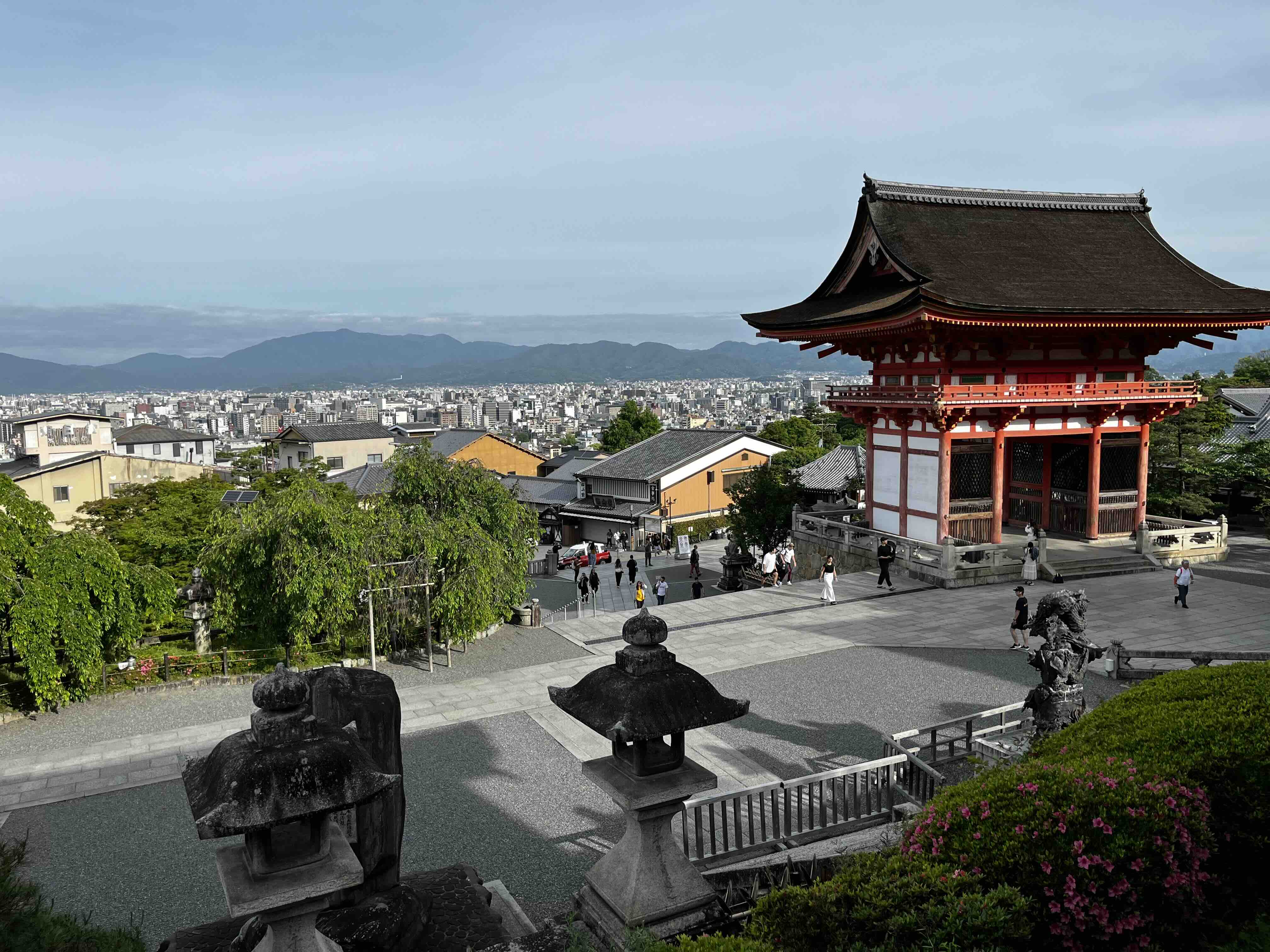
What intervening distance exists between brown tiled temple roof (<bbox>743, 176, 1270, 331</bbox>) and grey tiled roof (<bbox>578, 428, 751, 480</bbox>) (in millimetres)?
23816

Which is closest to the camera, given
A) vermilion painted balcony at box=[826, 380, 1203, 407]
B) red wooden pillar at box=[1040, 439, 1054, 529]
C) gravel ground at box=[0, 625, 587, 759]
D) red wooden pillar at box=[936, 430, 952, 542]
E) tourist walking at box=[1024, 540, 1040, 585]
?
gravel ground at box=[0, 625, 587, 759]

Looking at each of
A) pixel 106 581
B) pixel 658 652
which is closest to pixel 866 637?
pixel 658 652

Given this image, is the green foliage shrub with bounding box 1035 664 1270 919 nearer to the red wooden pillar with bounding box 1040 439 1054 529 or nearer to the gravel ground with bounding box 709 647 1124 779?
the gravel ground with bounding box 709 647 1124 779

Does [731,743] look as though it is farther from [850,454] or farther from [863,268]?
[850,454]

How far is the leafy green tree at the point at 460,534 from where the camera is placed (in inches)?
715

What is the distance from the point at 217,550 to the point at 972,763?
1493cm

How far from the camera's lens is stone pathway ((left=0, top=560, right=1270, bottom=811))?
12.9 metres

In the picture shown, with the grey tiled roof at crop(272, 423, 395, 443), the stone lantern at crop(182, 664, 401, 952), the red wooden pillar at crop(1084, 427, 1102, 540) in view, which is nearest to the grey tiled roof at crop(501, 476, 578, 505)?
the grey tiled roof at crop(272, 423, 395, 443)

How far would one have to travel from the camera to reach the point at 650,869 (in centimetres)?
684

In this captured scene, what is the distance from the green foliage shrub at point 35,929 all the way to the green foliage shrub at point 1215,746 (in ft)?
23.0

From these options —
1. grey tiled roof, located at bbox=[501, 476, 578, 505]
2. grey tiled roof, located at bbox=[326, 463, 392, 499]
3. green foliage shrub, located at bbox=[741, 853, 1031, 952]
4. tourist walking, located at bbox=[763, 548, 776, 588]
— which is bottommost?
grey tiled roof, located at bbox=[501, 476, 578, 505]

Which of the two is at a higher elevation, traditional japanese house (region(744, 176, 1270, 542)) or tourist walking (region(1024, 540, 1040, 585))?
traditional japanese house (region(744, 176, 1270, 542))

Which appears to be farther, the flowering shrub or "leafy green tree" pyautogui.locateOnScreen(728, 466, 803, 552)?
"leafy green tree" pyautogui.locateOnScreen(728, 466, 803, 552)

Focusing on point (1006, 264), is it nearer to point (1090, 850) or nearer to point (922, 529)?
point (922, 529)
